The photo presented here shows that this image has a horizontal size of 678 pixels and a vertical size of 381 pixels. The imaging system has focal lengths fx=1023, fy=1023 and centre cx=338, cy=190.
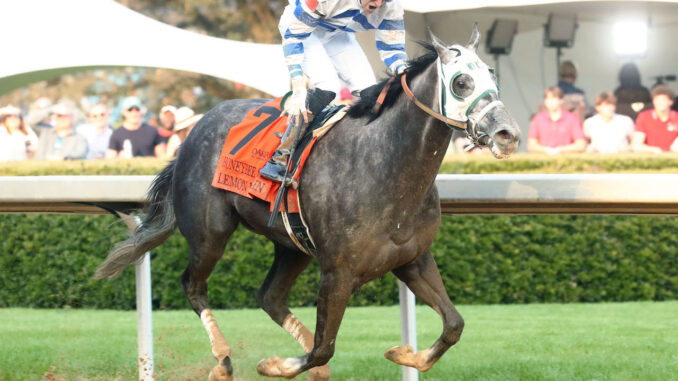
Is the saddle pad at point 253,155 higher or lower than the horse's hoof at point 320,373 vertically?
higher

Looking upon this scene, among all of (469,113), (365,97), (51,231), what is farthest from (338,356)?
(51,231)

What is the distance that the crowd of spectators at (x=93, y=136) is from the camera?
1100 cm

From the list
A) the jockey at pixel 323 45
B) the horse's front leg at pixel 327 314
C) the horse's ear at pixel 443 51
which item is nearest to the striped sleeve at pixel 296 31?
the jockey at pixel 323 45

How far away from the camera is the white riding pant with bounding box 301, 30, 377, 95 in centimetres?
500

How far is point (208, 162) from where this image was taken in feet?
17.3

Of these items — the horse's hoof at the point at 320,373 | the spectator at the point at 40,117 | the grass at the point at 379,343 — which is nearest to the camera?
the horse's hoof at the point at 320,373

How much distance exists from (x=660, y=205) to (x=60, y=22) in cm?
1202

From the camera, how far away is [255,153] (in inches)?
195

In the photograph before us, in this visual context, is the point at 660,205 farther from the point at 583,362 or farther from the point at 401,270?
the point at 583,362

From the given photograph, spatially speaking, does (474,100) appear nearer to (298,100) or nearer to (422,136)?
(422,136)

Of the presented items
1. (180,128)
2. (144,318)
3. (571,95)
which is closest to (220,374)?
(144,318)

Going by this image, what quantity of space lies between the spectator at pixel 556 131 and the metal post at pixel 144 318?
206 inches

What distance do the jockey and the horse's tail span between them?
1.03 metres

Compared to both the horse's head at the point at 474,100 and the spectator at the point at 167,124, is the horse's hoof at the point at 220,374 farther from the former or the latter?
the spectator at the point at 167,124
